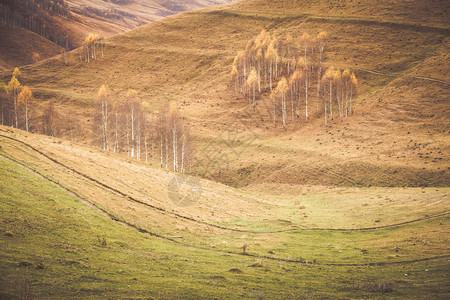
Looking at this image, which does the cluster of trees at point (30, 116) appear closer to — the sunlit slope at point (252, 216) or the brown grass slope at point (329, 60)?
the brown grass slope at point (329, 60)

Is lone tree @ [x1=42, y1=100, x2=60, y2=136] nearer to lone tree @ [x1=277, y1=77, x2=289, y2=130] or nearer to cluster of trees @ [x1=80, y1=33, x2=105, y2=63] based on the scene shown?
cluster of trees @ [x1=80, y1=33, x2=105, y2=63]

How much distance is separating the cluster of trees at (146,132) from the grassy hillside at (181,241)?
30.4m

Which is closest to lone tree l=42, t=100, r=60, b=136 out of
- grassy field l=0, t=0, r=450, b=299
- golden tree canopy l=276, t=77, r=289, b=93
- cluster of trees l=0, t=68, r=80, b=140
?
cluster of trees l=0, t=68, r=80, b=140

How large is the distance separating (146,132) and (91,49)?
81285 mm

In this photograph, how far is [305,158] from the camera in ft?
251

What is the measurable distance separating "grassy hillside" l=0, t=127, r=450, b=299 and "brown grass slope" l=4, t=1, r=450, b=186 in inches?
1034

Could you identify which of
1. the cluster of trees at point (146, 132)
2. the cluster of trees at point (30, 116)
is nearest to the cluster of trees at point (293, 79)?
the cluster of trees at point (146, 132)

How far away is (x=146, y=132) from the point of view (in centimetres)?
9931

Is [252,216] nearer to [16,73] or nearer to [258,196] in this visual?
[258,196]

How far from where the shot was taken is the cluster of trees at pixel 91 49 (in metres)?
150

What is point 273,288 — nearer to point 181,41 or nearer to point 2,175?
point 2,175

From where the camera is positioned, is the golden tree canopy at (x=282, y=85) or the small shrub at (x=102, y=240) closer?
the small shrub at (x=102, y=240)

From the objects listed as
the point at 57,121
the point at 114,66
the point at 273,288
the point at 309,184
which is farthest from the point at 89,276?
the point at 114,66

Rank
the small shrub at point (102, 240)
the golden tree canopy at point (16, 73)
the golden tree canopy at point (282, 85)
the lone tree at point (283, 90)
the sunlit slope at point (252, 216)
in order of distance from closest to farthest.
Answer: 1. the small shrub at point (102, 240)
2. the sunlit slope at point (252, 216)
3. the golden tree canopy at point (282, 85)
4. the lone tree at point (283, 90)
5. the golden tree canopy at point (16, 73)
